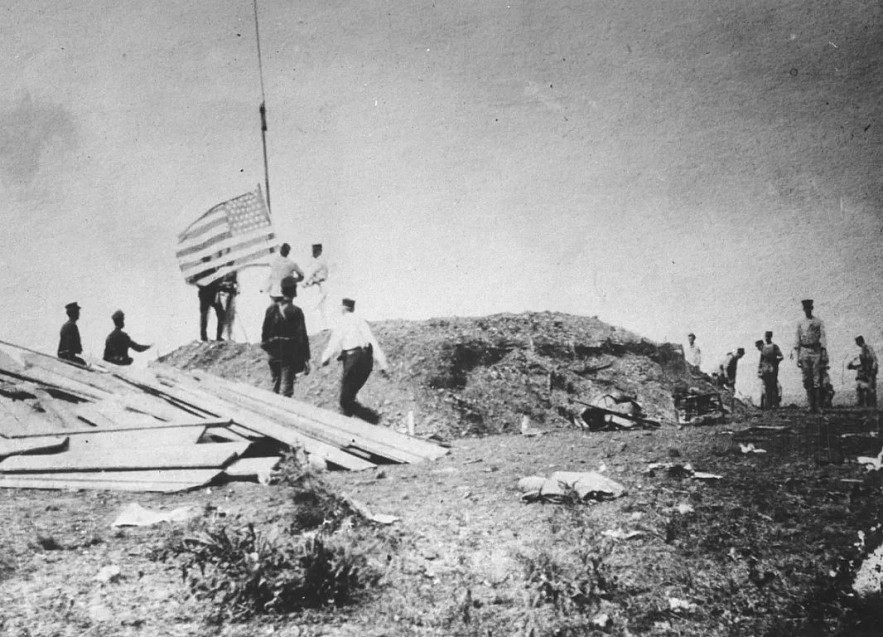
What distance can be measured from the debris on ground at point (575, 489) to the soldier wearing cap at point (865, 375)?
17.3 feet

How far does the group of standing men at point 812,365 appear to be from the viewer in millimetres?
7000

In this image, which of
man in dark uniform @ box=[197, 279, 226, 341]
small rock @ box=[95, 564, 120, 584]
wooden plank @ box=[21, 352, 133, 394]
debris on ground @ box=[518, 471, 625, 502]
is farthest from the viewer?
man in dark uniform @ box=[197, 279, 226, 341]

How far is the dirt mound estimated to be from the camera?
31.5ft

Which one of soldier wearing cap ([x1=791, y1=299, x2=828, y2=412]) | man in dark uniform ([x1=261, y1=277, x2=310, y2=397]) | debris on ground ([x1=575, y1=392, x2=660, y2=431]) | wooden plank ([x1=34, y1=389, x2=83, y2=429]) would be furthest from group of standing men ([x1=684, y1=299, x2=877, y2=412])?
wooden plank ([x1=34, y1=389, x2=83, y2=429])

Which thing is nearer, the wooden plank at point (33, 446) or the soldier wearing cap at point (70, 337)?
the wooden plank at point (33, 446)

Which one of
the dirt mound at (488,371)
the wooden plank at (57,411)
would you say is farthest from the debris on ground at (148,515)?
the dirt mound at (488,371)

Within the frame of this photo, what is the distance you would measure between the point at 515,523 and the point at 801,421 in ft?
17.9

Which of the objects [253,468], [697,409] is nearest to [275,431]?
[253,468]

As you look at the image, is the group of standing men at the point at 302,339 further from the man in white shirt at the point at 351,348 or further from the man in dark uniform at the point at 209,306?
the man in dark uniform at the point at 209,306

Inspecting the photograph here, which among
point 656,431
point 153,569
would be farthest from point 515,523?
point 656,431

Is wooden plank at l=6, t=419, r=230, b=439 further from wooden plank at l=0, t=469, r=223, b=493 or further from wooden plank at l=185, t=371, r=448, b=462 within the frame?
wooden plank at l=185, t=371, r=448, b=462

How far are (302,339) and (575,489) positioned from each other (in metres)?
5.54

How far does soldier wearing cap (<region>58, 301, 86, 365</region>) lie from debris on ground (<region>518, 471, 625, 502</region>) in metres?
7.32

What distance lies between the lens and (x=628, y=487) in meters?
4.03
